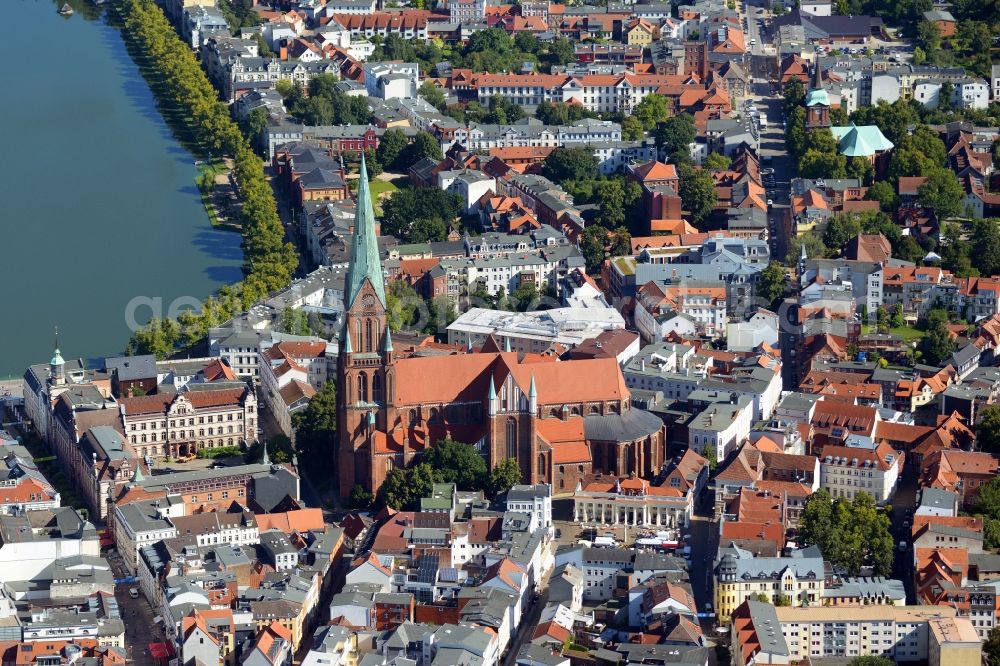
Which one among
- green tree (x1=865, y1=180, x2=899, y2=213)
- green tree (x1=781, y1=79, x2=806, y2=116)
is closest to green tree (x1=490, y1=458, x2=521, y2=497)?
green tree (x1=865, y1=180, x2=899, y2=213)

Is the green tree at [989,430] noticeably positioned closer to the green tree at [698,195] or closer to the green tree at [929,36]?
the green tree at [698,195]

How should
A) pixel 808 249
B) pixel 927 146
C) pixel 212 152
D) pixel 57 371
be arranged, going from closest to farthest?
1. pixel 57 371
2. pixel 808 249
3. pixel 927 146
4. pixel 212 152

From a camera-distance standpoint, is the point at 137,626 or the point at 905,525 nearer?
the point at 137,626

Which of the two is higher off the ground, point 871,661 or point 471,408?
point 471,408

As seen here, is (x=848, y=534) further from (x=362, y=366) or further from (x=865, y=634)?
(x=362, y=366)

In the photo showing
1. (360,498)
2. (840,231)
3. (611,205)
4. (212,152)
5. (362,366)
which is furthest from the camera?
(212,152)

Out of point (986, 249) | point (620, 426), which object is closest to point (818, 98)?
point (986, 249)

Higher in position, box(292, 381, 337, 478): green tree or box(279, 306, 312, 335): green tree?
box(279, 306, 312, 335): green tree

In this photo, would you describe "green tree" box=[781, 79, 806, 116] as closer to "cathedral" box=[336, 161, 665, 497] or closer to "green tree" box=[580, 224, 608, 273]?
"green tree" box=[580, 224, 608, 273]
